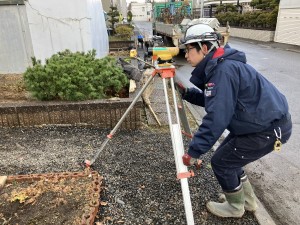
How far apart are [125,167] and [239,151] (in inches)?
58.4

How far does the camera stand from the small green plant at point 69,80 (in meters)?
4.18

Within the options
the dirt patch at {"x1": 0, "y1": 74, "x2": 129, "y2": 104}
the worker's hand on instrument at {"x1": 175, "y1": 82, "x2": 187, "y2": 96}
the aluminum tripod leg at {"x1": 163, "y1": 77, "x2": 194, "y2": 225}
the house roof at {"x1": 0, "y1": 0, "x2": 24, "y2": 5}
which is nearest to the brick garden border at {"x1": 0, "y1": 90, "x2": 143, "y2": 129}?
the dirt patch at {"x1": 0, "y1": 74, "x2": 129, "y2": 104}

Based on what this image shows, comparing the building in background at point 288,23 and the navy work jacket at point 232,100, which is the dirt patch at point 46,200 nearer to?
the navy work jacket at point 232,100

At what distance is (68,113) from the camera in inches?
165

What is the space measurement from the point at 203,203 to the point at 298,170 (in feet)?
5.60

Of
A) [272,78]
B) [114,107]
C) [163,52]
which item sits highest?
[163,52]

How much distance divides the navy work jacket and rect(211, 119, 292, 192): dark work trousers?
74 mm

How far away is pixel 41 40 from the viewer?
6.61 meters

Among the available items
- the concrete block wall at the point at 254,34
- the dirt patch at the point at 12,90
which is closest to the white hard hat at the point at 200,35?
the dirt patch at the point at 12,90

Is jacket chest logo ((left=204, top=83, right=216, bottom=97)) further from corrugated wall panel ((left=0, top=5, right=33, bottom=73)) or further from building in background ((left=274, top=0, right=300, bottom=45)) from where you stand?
building in background ((left=274, top=0, right=300, bottom=45))

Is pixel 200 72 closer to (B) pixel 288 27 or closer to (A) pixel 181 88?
(A) pixel 181 88

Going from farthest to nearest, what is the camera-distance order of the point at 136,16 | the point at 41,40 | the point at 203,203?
the point at 136,16 → the point at 41,40 → the point at 203,203

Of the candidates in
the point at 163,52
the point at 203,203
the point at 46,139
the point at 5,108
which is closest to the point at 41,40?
the point at 5,108

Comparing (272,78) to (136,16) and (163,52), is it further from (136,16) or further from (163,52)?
(136,16)
